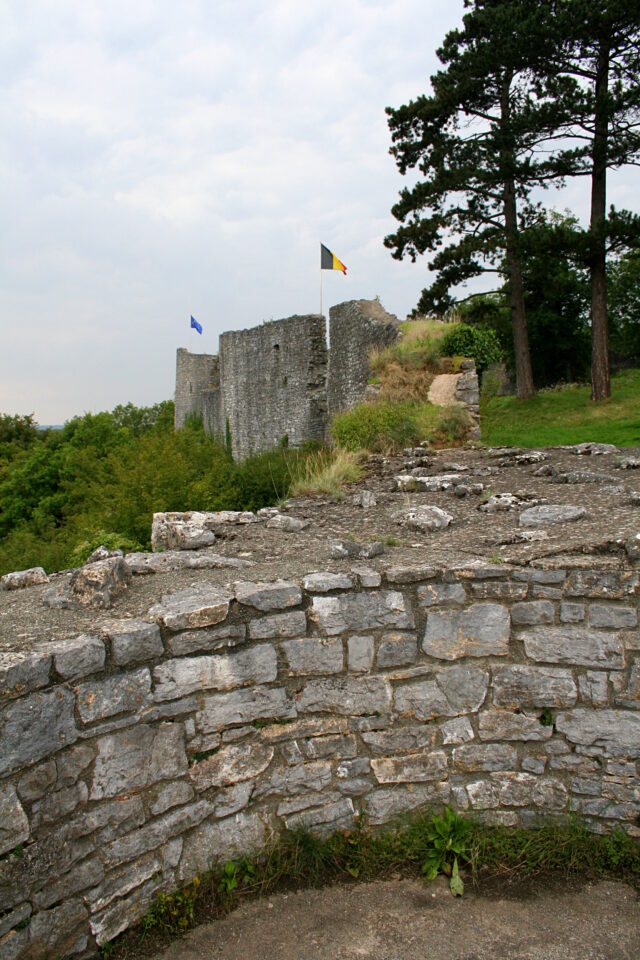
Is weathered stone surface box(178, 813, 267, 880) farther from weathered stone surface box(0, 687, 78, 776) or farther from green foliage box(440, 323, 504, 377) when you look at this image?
green foliage box(440, 323, 504, 377)

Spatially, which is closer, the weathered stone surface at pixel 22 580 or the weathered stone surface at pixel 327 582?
the weathered stone surface at pixel 327 582

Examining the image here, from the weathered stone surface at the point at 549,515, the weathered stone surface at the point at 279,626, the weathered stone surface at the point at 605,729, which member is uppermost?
the weathered stone surface at the point at 549,515

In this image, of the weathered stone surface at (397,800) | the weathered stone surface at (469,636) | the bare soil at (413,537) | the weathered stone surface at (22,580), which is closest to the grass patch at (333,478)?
the bare soil at (413,537)

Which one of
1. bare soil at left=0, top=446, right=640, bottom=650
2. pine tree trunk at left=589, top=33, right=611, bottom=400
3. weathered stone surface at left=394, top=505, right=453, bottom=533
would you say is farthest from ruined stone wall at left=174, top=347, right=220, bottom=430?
weathered stone surface at left=394, top=505, right=453, bottom=533

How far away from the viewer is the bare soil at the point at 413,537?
3.30 metres

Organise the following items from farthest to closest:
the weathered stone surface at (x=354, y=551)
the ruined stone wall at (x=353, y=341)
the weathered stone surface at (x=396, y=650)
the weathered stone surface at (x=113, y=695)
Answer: the ruined stone wall at (x=353, y=341)
the weathered stone surface at (x=354, y=551)
the weathered stone surface at (x=396, y=650)
the weathered stone surface at (x=113, y=695)

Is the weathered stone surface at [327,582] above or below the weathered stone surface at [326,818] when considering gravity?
above

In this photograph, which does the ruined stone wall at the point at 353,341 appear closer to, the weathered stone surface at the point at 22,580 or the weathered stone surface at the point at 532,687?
the weathered stone surface at the point at 22,580

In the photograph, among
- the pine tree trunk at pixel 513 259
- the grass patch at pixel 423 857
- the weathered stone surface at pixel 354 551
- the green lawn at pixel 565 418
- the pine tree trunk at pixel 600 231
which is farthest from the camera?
the pine tree trunk at pixel 513 259

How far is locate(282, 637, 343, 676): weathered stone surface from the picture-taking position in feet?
10.5

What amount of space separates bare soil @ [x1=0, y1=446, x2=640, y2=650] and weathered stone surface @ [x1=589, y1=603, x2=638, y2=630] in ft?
0.72

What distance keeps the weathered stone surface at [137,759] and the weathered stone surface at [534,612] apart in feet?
5.63

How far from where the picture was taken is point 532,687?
332 cm

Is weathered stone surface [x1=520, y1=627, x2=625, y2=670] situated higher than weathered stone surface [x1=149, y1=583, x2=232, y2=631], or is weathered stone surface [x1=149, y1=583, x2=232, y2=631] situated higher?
weathered stone surface [x1=149, y1=583, x2=232, y2=631]
